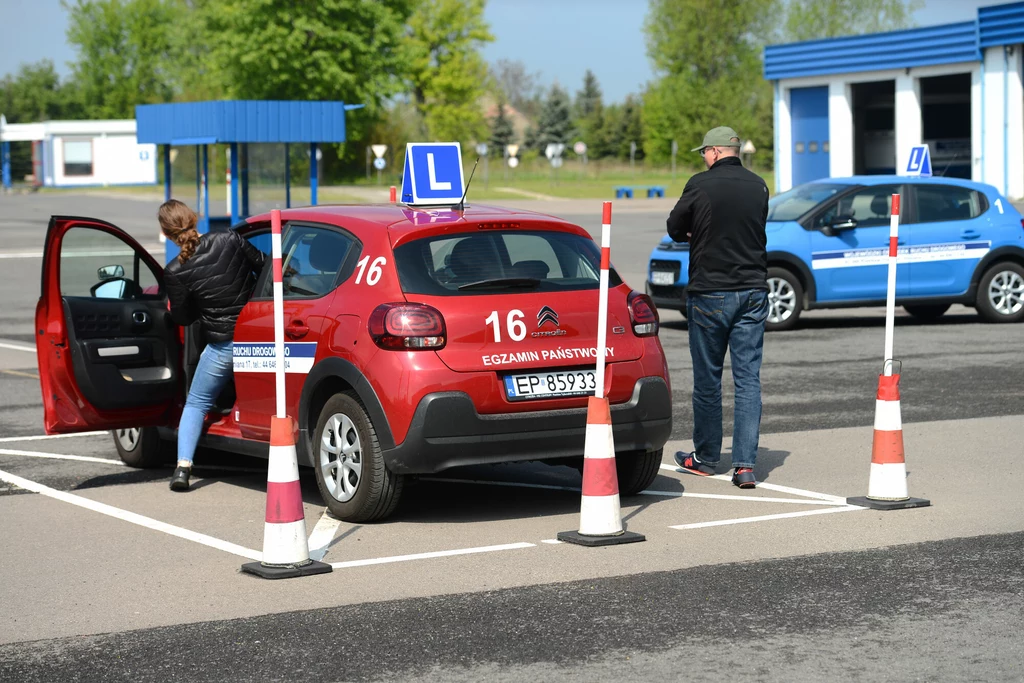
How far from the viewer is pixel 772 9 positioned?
9862 centimetres

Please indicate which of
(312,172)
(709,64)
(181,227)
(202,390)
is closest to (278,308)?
(202,390)

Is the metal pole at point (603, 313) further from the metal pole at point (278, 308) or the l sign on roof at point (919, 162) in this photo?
the l sign on roof at point (919, 162)

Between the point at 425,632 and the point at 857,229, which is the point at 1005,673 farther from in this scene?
the point at 857,229

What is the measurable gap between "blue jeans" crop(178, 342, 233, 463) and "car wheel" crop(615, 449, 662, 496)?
2356 mm

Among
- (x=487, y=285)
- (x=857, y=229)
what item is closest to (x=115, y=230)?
(x=487, y=285)

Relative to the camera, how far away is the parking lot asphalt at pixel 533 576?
5.09 meters

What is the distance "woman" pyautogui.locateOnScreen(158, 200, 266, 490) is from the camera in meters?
8.29

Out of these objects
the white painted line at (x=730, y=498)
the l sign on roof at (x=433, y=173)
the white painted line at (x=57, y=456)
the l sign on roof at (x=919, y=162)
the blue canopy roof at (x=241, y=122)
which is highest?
the blue canopy roof at (x=241, y=122)

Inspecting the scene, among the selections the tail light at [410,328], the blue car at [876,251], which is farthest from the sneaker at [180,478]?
the blue car at [876,251]

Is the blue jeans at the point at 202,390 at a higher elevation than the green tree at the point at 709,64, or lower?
lower

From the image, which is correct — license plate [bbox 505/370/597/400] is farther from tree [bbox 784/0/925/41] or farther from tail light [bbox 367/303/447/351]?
tree [bbox 784/0/925/41]

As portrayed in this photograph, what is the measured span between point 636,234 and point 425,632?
113 ft

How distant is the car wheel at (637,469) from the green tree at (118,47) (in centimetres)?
12550

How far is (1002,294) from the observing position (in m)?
17.5
